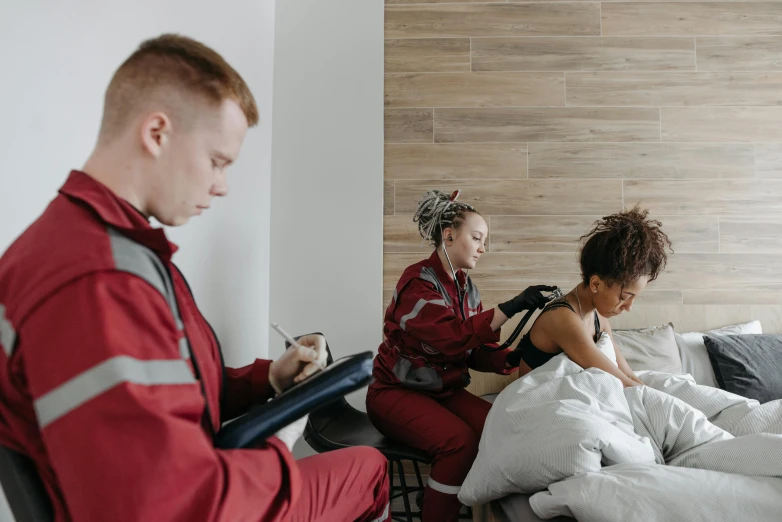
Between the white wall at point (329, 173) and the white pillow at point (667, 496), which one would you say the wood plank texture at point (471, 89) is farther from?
the white pillow at point (667, 496)

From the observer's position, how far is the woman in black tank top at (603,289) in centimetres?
187

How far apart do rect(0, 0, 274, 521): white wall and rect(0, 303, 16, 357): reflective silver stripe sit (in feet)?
1.37

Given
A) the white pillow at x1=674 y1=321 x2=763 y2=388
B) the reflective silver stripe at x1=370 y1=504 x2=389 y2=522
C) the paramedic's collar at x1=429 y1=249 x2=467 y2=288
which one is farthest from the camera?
the white pillow at x1=674 y1=321 x2=763 y2=388

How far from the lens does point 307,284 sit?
2896 mm

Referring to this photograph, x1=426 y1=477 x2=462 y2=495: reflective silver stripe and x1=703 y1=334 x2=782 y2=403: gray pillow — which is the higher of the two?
x1=703 y1=334 x2=782 y2=403: gray pillow

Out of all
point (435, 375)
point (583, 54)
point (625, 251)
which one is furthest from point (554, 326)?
point (583, 54)

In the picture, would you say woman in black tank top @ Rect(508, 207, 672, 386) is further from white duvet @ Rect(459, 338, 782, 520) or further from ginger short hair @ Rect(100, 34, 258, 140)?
ginger short hair @ Rect(100, 34, 258, 140)

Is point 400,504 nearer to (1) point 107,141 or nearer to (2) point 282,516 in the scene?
(2) point 282,516

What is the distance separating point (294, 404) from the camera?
0.90m

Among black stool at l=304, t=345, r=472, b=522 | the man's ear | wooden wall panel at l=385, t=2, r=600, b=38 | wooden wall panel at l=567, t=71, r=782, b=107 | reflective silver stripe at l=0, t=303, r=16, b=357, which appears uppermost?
wooden wall panel at l=385, t=2, r=600, b=38

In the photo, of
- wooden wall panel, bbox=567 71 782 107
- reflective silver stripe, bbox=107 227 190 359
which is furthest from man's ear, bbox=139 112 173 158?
wooden wall panel, bbox=567 71 782 107

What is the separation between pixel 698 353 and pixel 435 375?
1.22 m

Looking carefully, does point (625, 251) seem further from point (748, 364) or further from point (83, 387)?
point (83, 387)

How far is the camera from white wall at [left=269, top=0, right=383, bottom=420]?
2.89 m
